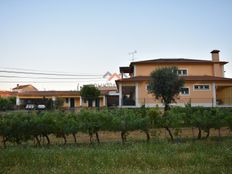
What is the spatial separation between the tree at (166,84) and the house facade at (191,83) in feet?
7.30

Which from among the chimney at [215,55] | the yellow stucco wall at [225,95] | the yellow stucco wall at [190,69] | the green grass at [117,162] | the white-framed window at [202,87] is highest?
the chimney at [215,55]

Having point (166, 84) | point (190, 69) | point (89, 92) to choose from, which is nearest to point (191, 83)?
point (190, 69)

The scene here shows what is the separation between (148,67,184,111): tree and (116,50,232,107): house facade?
2.23 m

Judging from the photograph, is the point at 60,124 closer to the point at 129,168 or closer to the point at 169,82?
the point at 129,168

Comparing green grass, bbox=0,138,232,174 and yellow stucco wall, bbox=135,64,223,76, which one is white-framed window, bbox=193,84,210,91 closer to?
yellow stucco wall, bbox=135,64,223,76

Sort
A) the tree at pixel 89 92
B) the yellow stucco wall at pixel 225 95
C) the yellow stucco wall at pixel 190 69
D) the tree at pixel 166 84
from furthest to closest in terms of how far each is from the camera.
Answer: the tree at pixel 89 92
the yellow stucco wall at pixel 190 69
the yellow stucco wall at pixel 225 95
the tree at pixel 166 84

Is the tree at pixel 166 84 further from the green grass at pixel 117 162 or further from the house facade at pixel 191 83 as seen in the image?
the green grass at pixel 117 162

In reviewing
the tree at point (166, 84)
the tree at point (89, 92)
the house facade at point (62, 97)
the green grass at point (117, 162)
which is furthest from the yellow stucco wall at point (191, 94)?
the green grass at point (117, 162)

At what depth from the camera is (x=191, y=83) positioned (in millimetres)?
32219

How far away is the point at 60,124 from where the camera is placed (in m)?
13.4

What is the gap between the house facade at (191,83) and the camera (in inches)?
1249

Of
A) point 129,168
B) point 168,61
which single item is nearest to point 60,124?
point 129,168

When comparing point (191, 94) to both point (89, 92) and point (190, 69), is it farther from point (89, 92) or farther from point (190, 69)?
point (89, 92)

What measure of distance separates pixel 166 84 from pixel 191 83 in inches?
252
